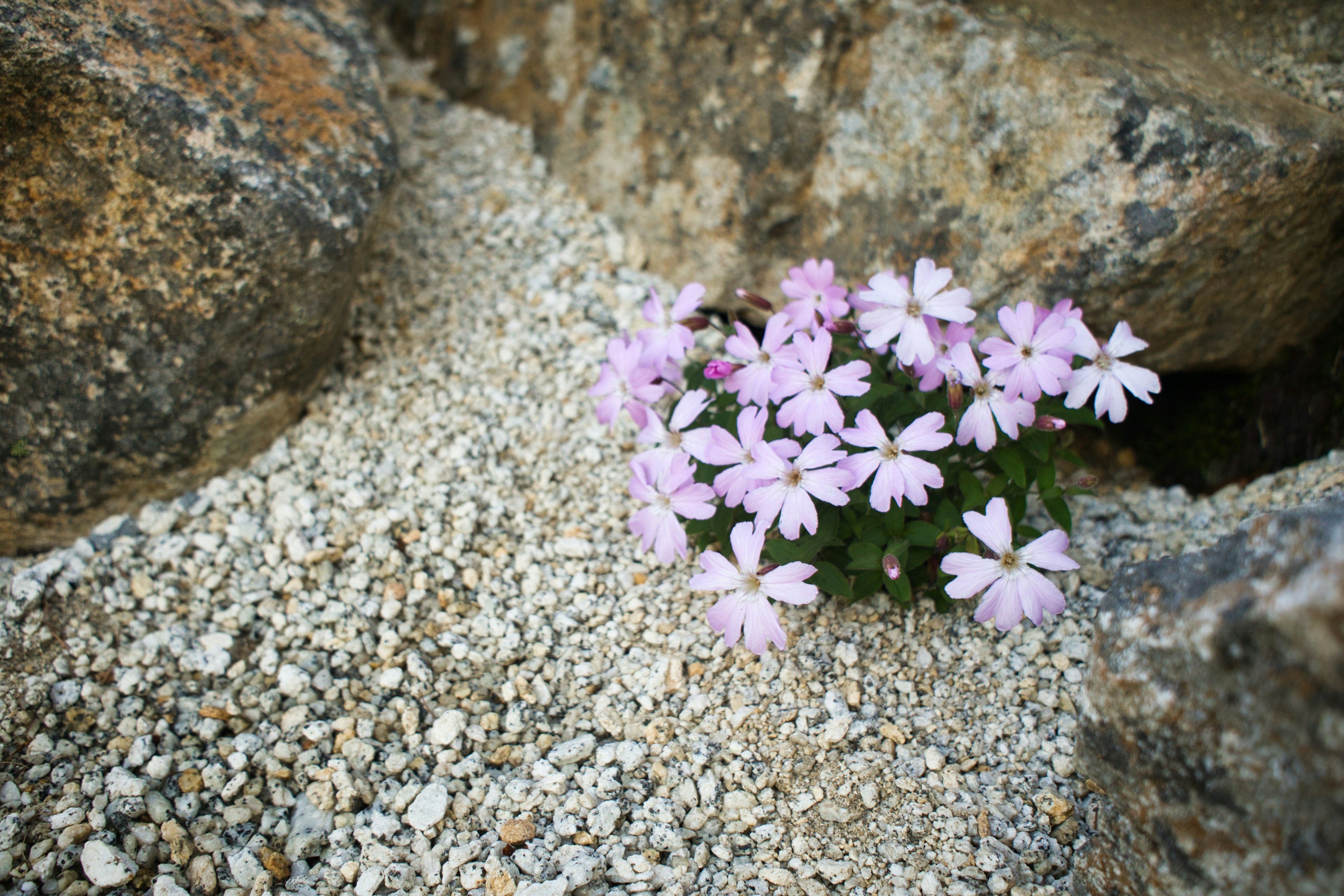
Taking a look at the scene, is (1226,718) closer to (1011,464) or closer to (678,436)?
(1011,464)

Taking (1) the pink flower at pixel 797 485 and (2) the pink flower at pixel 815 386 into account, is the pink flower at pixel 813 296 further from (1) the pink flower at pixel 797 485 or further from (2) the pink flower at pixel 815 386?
(1) the pink flower at pixel 797 485

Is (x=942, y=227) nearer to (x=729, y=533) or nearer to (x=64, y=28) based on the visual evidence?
(x=729, y=533)

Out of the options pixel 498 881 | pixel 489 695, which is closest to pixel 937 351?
pixel 489 695

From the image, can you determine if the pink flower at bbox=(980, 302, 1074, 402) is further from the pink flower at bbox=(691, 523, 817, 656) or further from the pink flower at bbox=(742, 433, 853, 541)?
the pink flower at bbox=(691, 523, 817, 656)

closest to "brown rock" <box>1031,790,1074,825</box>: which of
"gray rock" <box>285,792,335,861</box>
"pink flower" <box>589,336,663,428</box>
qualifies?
"pink flower" <box>589,336,663,428</box>

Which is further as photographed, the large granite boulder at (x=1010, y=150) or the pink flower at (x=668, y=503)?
the large granite boulder at (x=1010, y=150)

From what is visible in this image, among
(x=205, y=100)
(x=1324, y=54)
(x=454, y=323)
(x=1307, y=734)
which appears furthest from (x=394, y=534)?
(x=1324, y=54)

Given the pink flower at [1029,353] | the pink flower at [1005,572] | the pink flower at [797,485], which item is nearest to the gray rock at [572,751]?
the pink flower at [797,485]

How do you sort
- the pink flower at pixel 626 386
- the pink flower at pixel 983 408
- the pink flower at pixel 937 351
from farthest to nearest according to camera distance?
1. the pink flower at pixel 626 386
2. the pink flower at pixel 937 351
3. the pink flower at pixel 983 408
